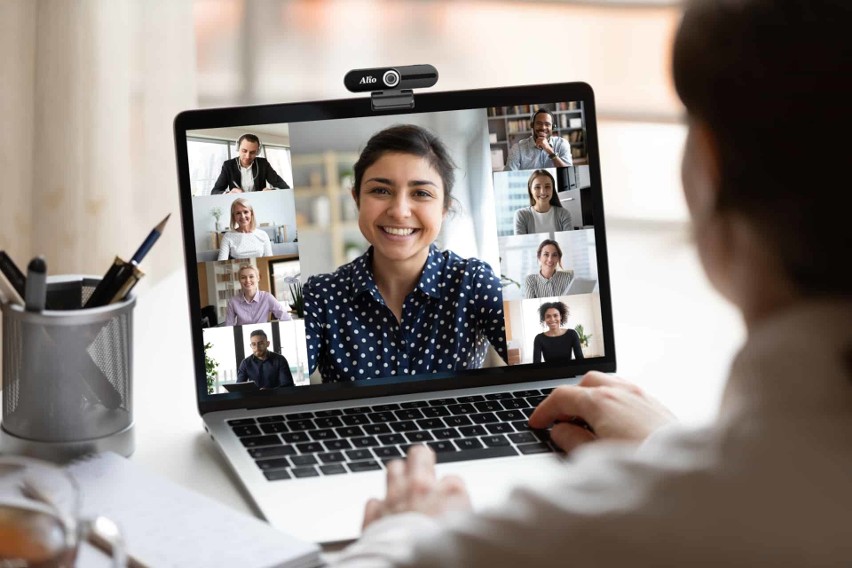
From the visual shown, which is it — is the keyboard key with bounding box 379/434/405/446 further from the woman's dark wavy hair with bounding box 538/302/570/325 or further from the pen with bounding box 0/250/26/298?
the pen with bounding box 0/250/26/298

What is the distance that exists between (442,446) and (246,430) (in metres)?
0.18

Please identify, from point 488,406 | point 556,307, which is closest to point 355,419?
point 488,406

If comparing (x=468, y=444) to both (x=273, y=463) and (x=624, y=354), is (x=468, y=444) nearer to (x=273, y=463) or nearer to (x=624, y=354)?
(x=273, y=463)

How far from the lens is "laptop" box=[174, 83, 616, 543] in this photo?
930mm

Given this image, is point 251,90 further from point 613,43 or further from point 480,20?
point 613,43

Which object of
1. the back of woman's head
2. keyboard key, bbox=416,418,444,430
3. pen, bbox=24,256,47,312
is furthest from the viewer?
keyboard key, bbox=416,418,444,430

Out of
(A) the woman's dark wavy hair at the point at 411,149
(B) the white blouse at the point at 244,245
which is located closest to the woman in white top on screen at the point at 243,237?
(B) the white blouse at the point at 244,245

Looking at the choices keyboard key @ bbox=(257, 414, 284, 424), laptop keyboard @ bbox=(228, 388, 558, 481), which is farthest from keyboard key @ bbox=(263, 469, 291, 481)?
keyboard key @ bbox=(257, 414, 284, 424)

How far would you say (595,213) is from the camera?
3.28ft

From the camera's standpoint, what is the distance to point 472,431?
876 millimetres

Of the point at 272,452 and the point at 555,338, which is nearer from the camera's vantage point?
the point at 272,452

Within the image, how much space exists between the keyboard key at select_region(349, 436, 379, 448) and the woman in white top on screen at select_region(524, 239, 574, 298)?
23 centimetres

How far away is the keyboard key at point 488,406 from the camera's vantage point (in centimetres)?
92

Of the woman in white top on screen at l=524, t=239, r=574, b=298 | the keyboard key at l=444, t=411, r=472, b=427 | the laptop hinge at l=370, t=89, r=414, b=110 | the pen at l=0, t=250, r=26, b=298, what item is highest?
the laptop hinge at l=370, t=89, r=414, b=110
